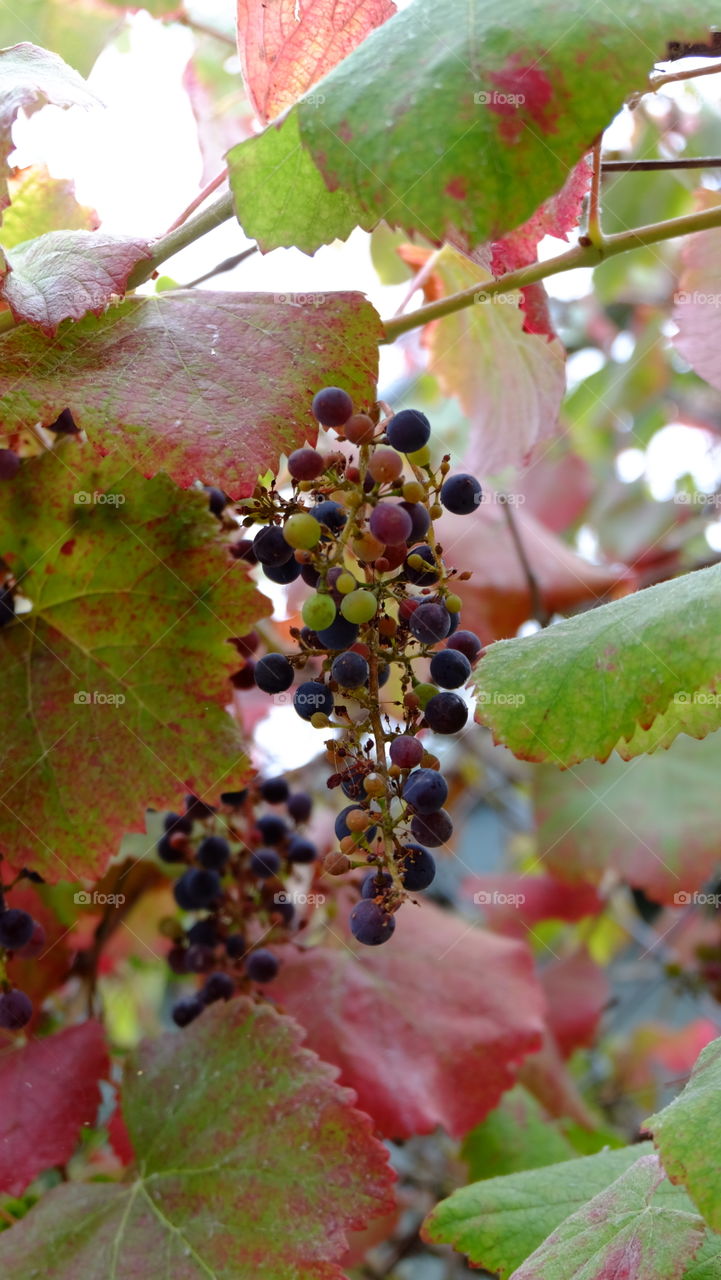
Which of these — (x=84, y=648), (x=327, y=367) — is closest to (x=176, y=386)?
(x=327, y=367)

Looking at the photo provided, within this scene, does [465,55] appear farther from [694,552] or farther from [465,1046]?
[694,552]

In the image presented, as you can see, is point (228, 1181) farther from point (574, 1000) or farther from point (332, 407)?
point (574, 1000)

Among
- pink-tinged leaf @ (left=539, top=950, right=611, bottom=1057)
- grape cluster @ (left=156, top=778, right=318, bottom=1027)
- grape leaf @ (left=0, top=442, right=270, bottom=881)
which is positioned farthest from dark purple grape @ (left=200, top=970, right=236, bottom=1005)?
pink-tinged leaf @ (left=539, top=950, right=611, bottom=1057)

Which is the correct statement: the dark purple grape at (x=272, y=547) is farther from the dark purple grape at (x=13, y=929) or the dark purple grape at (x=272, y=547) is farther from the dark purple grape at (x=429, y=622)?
the dark purple grape at (x=13, y=929)

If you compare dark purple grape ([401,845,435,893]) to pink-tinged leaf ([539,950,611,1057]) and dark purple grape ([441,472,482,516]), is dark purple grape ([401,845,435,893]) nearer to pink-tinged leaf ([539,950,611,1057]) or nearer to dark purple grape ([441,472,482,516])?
dark purple grape ([441,472,482,516])

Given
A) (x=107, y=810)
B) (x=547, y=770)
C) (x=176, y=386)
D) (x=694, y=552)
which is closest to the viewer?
(x=176, y=386)

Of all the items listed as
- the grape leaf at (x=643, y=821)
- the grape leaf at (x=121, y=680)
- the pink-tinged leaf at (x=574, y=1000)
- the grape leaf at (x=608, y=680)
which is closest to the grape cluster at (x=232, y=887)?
the grape leaf at (x=121, y=680)
